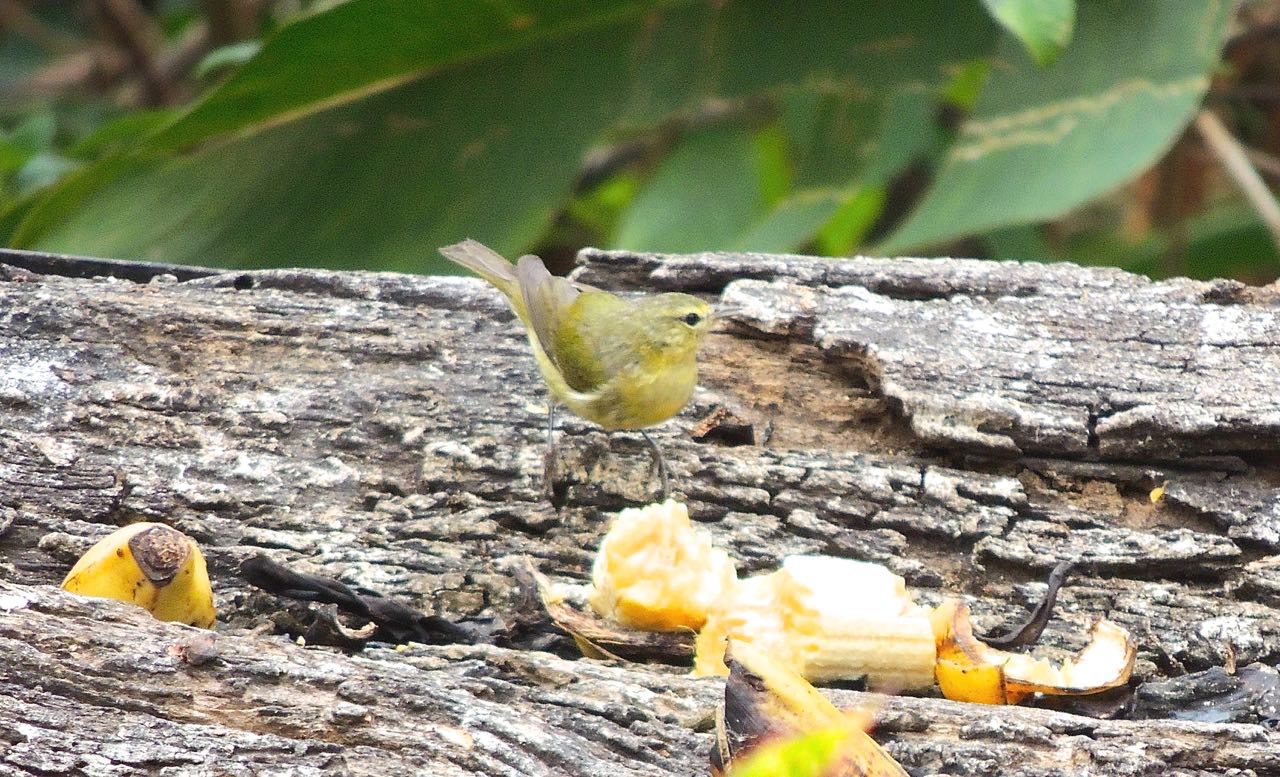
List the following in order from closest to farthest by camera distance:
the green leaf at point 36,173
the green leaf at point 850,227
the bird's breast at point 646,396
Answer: the bird's breast at point 646,396 < the green leaf at point 36,173 < the green leaf at point 850,227

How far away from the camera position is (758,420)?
2949 millimetres

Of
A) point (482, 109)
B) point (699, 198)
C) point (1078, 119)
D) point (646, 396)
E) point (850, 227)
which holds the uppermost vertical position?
point (850, 227)

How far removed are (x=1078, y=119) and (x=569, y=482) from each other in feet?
7.99

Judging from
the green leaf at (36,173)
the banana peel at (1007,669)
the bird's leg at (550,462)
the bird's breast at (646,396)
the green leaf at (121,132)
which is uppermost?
the green leaf at (121,132)

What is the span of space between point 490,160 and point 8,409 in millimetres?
2321

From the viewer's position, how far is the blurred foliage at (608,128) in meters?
4.22

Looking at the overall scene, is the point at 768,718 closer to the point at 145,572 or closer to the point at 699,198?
the point at 145,572

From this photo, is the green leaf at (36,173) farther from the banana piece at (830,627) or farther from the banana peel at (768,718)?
the banana peel at (768,718)

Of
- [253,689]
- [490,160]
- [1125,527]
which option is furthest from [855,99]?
[253,689]

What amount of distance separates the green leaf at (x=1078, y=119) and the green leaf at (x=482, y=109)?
375 mm

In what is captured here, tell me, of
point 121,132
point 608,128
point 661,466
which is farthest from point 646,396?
point 121,132

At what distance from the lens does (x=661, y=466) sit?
281cm

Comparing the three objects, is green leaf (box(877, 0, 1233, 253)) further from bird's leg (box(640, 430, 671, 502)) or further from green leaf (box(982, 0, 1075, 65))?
bird's leg (box(640, 430, 671, 502))

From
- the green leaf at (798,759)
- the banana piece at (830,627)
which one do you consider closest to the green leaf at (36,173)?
the banana piece at (830,627)
